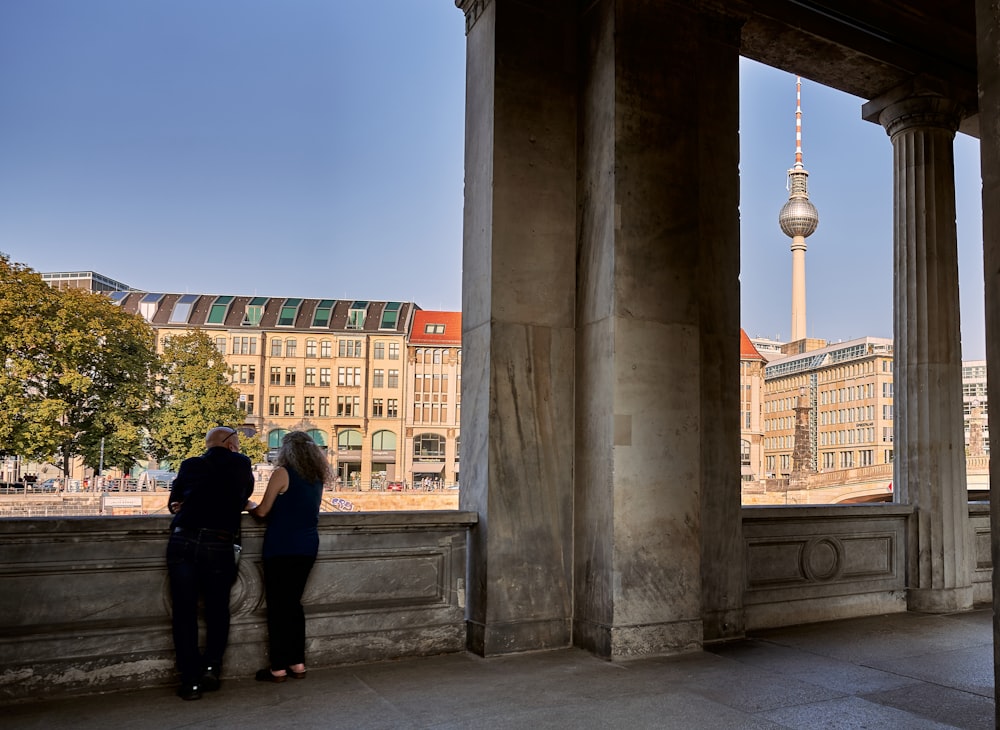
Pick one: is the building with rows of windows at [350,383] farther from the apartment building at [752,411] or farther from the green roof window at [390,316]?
the apartment building at [752,411]

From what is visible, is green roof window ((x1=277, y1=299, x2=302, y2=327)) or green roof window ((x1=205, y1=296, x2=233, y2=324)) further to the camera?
green roof window ((x1=277, y1=299, x2=302, y2=327))

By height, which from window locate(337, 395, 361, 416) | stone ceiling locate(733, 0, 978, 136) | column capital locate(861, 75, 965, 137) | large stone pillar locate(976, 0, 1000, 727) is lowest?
large stone pillar locate(976, 0, 1000, 727)

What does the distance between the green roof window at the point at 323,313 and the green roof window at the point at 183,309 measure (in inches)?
507

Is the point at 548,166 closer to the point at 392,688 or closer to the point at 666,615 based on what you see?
the point at 666,615

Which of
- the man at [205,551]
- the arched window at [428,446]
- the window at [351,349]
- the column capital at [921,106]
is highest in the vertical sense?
the window at [351,349]

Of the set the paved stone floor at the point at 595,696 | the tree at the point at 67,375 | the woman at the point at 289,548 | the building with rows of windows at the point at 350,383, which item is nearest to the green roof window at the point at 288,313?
the building with rows of windows at the point at 350,383

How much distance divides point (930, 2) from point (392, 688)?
7.78 meters

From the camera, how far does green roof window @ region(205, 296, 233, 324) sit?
83438 mm

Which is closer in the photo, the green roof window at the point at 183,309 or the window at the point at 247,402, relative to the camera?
the window at the point at 247,402

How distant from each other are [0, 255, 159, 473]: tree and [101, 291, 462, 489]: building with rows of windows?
98.1 feet

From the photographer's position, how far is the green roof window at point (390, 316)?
84031 millimetres

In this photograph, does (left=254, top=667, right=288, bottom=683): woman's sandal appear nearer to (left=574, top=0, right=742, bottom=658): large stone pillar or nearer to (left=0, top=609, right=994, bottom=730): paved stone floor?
(left=0, top=609, right=994, bottom=730): paved stone floor

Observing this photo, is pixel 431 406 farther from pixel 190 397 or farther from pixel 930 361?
pixel 930 361

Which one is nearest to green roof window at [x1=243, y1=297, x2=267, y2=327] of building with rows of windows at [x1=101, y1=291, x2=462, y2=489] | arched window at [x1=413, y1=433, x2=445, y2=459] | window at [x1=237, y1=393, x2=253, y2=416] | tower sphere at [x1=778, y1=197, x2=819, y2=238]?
building with rows of windows at [x1=101, y1=291, x2=462, y2=489]
